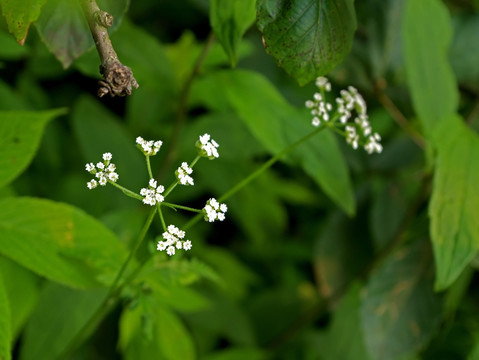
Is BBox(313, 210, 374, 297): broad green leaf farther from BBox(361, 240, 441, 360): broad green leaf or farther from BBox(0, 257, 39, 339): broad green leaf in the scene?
BBox(0, 257, 39, 339): broad green leaf

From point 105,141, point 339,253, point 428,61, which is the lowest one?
point 339,253

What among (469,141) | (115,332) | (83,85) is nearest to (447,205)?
(469,141)

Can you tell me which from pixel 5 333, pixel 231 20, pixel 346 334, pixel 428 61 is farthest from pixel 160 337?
pixel 428 61

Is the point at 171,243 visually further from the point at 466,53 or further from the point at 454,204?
the point at 466,53

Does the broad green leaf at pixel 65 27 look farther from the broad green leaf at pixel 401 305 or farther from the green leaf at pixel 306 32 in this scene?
the broad green leaf at pixel 401 305

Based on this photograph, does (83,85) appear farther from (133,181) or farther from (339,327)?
(339,327)

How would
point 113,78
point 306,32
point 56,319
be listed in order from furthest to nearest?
1. point 56,319
2. point 306,32
3. point 113,78

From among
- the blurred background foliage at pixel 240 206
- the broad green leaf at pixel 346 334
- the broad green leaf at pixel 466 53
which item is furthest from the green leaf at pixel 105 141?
the broad green leaf at pixel 466 53

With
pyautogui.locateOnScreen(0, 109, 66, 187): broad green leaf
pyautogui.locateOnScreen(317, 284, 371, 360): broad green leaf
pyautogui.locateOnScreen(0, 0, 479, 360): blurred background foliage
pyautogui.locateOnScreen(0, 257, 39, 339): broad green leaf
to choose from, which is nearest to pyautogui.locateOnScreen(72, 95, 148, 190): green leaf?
pyautogui.locateOnScreen(0, 0, 479, 360): blurred background foliage
